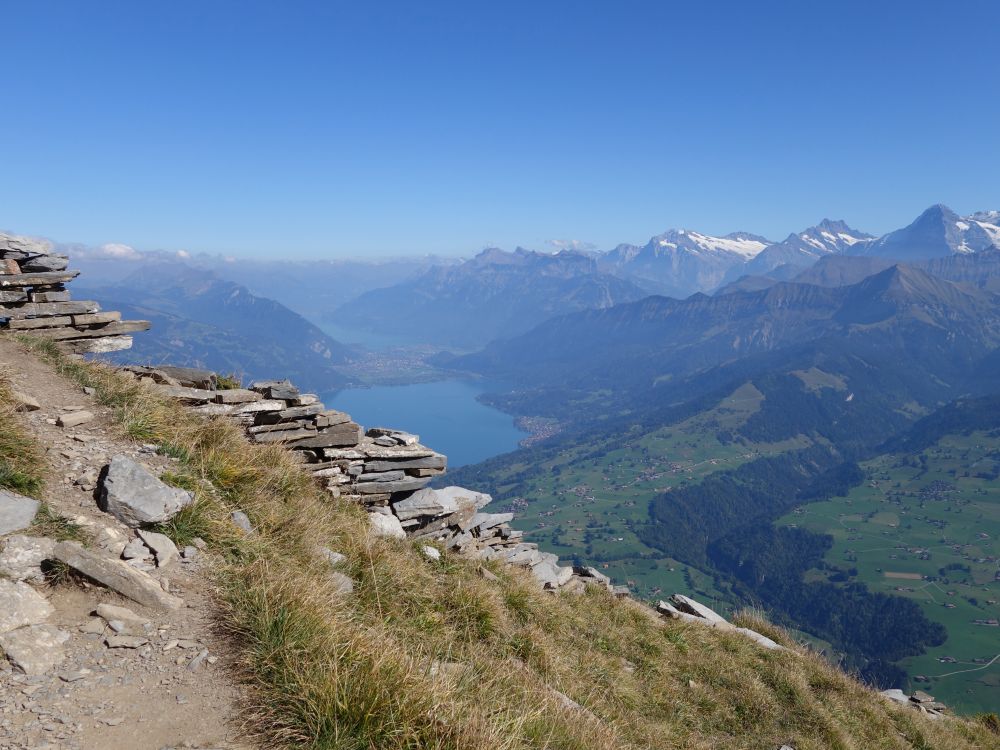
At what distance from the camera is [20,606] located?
5.63 metres

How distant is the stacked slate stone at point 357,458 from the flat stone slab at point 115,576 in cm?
633

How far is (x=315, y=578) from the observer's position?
736 cm

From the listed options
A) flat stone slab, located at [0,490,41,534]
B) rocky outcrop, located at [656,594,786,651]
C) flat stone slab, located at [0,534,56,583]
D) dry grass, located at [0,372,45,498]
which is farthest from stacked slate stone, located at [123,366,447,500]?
rocky outcrop, located at [656,594,786,651]

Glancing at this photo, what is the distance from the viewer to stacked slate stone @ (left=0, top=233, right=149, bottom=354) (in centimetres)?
1460

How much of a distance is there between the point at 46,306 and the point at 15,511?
11123mm

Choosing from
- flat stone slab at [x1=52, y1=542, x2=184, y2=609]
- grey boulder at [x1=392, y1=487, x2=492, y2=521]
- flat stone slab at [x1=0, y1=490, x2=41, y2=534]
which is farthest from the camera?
grey boulder at [x1=392, y1=487, x2=492, y2=521]

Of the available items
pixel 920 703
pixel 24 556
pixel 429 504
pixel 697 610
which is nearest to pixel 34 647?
pixel 24 556

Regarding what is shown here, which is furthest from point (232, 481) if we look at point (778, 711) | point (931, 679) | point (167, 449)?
point (931, 679)

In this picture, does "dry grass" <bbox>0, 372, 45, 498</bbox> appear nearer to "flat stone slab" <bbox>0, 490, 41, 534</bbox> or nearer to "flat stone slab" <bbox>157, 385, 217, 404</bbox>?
"flat stone slab" <bbox>0, 490, 41, 534</bbox>

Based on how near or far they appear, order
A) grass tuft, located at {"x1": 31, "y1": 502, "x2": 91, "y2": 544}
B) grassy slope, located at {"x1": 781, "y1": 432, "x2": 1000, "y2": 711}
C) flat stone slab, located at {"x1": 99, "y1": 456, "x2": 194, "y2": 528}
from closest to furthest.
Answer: grass tuft, located at {"x1": 31, "y1": 502, "x2": 91, "y2": 544} < flat stone slab, located at {"x1": 99, "y1": 456, "x2": 194, "y2": 528} < grassy slope, located at {"x1": 781, "y1": 432, "x2": 1000, "y2": 711}

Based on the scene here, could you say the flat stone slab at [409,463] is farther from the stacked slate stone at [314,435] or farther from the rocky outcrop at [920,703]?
the rocky outcrop at [920,703]

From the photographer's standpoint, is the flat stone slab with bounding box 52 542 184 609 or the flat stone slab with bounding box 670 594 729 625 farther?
the flat stone slab with bounding box 670 594 729 625

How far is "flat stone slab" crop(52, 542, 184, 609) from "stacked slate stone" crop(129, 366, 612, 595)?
249 inches

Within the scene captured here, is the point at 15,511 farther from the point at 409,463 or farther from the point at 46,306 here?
the point at 46,306
